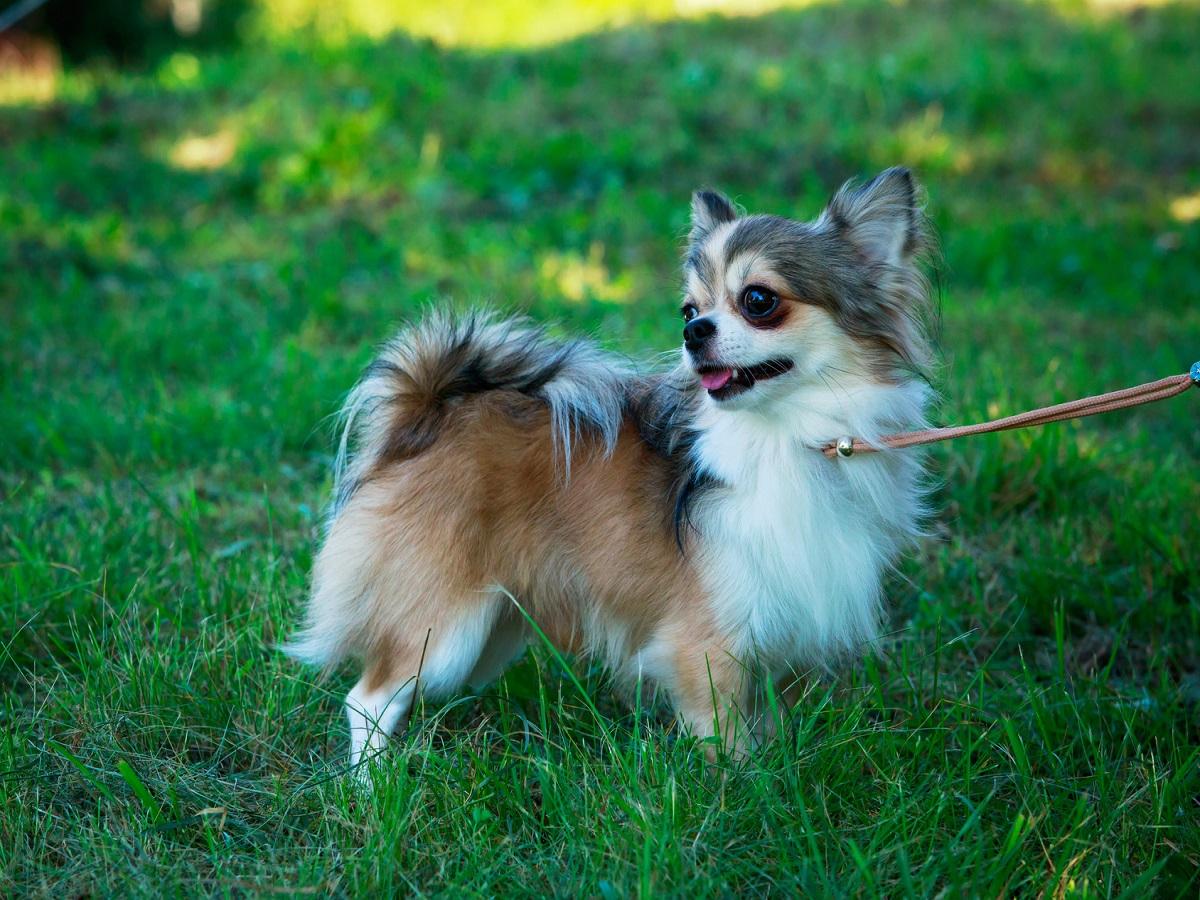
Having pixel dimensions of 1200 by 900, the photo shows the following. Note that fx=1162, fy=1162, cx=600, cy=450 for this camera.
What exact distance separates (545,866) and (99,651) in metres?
1.30

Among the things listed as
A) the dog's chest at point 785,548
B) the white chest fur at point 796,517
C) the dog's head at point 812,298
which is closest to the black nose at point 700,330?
the dog's head at point 812,298

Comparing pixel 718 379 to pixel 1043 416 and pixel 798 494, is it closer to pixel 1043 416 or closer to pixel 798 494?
pixel 798 494

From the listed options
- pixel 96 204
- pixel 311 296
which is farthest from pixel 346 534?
pixel 96 204

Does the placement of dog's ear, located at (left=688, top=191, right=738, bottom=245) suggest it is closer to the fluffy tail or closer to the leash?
the fluffy tail

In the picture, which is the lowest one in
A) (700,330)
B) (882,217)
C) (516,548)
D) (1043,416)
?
(516,548)

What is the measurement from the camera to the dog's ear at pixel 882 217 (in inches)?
107

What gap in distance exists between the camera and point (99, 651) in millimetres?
2850

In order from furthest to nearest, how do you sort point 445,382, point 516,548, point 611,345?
point 611,345
point 445,382
point 516,548

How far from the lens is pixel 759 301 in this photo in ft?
8.65

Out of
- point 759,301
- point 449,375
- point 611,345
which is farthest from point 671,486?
point 611,345

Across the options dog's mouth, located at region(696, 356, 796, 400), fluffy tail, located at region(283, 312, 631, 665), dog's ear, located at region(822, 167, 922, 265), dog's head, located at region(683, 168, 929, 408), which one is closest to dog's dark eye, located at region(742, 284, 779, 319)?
dog's head, located at region(683, 168, 929, 408)

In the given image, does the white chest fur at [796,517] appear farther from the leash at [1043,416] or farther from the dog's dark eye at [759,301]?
the dog's dark eye at [759,301]

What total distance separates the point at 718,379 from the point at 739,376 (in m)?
0.05

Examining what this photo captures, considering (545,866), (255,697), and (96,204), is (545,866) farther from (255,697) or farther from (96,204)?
(96,204)
